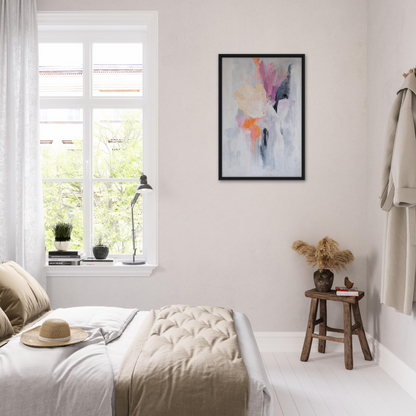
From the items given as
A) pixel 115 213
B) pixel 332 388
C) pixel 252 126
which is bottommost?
pixel 332 388

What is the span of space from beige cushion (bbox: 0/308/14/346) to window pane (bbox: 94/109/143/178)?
1.67 m

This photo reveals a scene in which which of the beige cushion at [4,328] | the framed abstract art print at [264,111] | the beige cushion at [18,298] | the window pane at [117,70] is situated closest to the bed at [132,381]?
the beige cushion at [4,328]

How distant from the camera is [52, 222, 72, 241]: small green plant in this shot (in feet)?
10.5

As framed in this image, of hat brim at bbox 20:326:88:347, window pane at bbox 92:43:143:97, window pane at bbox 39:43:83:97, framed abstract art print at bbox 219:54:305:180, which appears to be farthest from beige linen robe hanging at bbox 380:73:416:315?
window pane at bbox 39:43:83:97

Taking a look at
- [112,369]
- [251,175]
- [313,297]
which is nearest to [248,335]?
[112,369]

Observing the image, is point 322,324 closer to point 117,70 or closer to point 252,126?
point 252,126

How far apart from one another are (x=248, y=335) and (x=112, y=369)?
2.48 ft

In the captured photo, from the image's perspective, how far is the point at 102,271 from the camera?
3.19m

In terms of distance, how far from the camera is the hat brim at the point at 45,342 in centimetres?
168

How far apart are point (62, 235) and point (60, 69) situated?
139 centimetres

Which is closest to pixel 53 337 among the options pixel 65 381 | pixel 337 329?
pixel 65 381

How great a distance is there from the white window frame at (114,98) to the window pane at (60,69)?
0.18 ft

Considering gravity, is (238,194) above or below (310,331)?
above

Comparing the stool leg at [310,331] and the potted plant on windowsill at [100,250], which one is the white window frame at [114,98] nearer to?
the potted plant on windowsill at [100,250]
